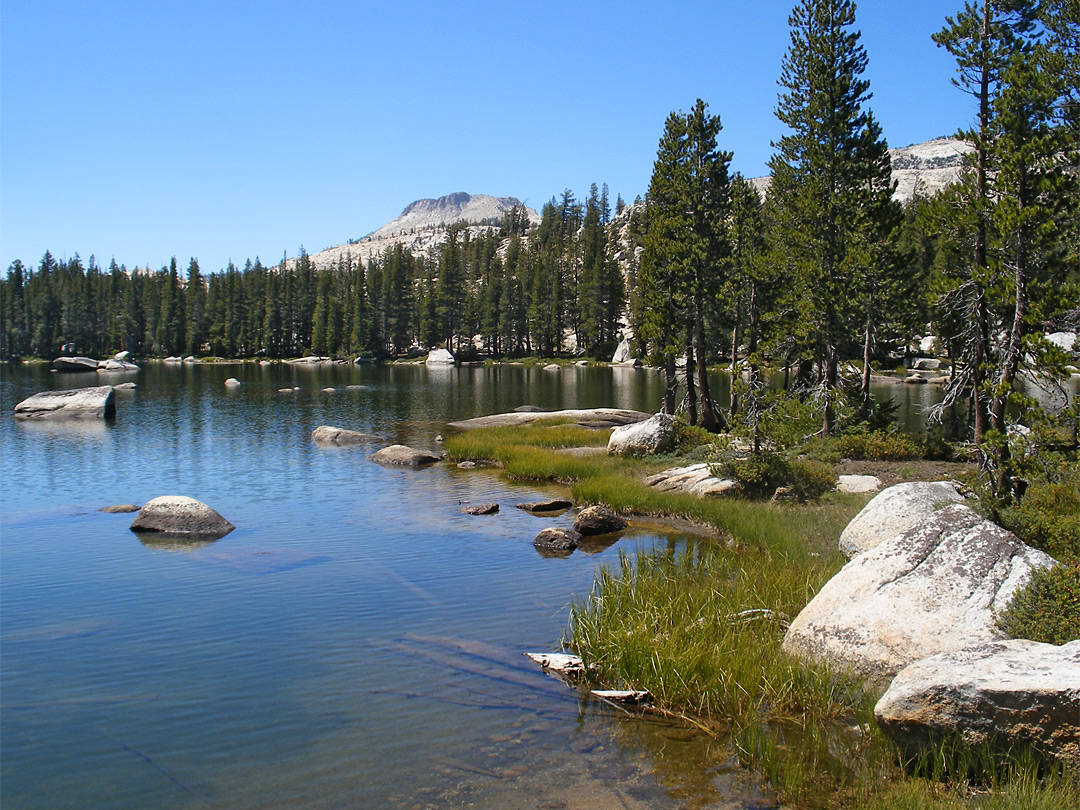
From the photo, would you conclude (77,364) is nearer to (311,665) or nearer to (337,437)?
(337,437)

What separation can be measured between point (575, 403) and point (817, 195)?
29.3m

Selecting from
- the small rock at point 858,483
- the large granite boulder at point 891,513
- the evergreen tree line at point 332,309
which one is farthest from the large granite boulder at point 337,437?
the evergreen tree line at point 332,309

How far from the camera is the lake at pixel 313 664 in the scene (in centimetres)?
819

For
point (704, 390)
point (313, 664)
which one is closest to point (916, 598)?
point (313, 664)

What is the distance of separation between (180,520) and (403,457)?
12.9 metres

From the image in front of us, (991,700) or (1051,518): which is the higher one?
(1051,518)

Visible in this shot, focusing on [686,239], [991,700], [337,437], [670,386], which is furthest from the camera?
[337,437]

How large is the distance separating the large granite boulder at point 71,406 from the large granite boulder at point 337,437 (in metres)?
17.8

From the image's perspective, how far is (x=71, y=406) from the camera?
49.2 m

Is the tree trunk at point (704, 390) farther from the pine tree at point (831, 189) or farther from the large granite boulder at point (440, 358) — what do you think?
the large granite boulder at point (440, 358)

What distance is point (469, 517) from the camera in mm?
22578

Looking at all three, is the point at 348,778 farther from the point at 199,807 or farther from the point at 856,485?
the point at 856,485

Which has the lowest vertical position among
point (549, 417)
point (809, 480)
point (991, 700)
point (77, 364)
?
point (809, 480)

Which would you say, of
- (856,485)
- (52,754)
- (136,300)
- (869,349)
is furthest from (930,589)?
A: (136,300)
